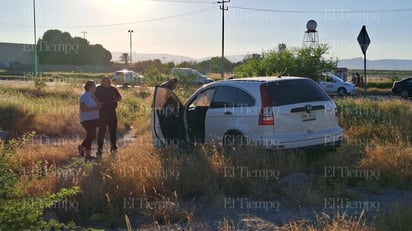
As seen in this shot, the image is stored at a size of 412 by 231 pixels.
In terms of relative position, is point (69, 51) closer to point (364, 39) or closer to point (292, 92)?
point (364, 39)

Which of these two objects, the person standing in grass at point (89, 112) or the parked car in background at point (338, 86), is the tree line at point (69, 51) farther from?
the person standing in grass at point (89, 112)

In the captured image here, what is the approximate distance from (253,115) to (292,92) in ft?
2.69

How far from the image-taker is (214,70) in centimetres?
8631

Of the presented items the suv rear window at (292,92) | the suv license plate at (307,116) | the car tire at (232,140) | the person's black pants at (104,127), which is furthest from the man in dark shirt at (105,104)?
the suv license plate at (307,116)

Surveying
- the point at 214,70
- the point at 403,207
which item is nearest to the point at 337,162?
the point at 403,207

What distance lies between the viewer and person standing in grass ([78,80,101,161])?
1077 cm

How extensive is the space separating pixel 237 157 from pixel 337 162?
76.3 inches

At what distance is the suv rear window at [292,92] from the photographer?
8805mm


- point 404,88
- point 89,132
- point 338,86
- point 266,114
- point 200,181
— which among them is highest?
point 338,86

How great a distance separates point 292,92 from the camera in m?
8.95

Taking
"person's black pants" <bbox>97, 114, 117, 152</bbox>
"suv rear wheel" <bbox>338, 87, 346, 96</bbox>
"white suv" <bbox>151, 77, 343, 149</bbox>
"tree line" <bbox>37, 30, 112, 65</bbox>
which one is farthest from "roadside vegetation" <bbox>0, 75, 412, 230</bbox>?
"tree line" <bbox>37, 30, 112, 65</bbox>

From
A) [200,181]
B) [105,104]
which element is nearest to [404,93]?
[105,104]

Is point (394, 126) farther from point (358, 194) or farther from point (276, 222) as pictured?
point (276, 222)

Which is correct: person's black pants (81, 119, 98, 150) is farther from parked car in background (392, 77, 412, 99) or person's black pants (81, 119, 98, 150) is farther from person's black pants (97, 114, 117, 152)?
parked car in background (392, 77, 412, 99)
